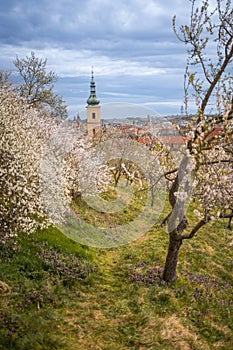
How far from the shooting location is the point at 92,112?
57.0 metres

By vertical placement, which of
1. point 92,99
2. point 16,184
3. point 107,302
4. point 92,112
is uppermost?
point 92,99

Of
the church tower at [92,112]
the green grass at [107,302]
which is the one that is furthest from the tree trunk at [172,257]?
the church tower at [92,112]

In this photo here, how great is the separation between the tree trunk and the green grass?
0.40 metres

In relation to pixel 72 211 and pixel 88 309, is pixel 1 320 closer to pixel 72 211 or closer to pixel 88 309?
pixel 88 309

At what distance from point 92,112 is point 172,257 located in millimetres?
47366

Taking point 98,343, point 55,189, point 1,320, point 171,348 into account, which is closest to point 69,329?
point 98,343

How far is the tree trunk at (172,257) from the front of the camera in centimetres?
1212

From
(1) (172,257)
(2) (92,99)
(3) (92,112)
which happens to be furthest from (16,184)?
(2) (92,99)

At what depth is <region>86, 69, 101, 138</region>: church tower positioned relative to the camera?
4850 cm

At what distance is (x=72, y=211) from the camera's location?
19.1 meters

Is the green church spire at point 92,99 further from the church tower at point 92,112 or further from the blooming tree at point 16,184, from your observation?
the blooming tree at point 16,184

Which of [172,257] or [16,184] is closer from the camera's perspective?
[16,184]

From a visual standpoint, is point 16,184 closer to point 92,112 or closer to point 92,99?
point 92,112

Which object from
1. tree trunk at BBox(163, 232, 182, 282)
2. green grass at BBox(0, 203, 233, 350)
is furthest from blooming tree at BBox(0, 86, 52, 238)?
tree trunk at BBox(163, 232, 182, 282)
